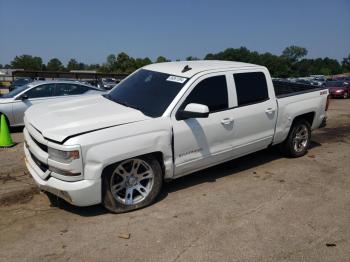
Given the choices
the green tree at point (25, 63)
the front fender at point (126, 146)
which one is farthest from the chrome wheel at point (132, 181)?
A: the green tree at point (25, 63)

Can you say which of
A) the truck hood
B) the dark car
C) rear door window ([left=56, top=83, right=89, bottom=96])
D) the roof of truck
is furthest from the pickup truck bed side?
the dark car

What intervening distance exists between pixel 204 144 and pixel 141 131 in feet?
3.61

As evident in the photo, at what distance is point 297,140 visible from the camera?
711cm

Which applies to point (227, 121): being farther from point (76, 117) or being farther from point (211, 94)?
point (76, 117)

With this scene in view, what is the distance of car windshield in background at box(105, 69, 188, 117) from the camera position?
4.86m

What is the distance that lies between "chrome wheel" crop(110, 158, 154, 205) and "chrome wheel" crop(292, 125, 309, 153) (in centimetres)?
357

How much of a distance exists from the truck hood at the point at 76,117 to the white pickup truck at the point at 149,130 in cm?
1

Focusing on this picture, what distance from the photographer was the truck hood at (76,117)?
13.4ft

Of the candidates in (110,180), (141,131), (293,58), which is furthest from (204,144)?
(293,58)

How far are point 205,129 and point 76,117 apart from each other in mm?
1754

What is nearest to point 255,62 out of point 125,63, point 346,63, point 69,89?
point 125,63

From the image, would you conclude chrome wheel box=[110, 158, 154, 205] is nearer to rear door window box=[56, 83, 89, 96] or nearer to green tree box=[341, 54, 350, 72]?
rear door window box=[56, 83, 89, 96]

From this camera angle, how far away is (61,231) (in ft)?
13.1

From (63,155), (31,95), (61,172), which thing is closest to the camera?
(63,155)
